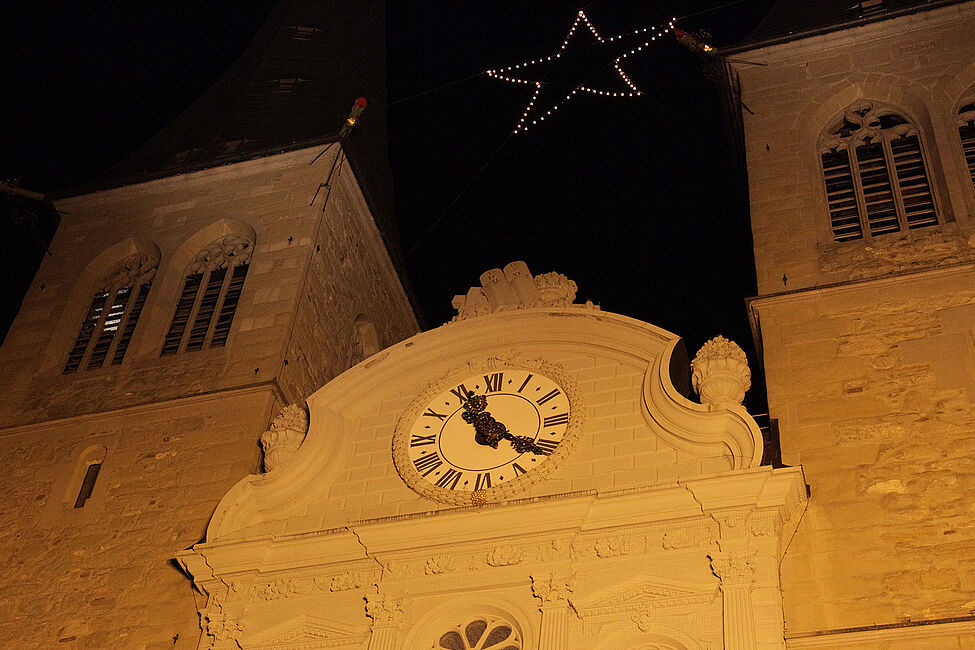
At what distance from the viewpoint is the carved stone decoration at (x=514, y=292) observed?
533 inches

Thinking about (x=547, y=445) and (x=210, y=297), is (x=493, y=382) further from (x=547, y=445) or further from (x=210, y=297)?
(x=210, y=297)

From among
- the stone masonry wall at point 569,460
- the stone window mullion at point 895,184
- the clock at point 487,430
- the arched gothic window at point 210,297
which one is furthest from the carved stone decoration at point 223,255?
the stone window mullion at point 895,184

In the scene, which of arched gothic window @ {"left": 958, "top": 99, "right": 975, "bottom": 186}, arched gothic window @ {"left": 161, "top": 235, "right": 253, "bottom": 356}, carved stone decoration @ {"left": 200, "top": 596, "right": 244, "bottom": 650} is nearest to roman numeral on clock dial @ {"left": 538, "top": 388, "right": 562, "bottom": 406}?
carved stone decoration @ {"left": 200, "top": 596, "right": 244, "bottom": 650}

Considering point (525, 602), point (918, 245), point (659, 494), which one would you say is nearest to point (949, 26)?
point (918, 245)

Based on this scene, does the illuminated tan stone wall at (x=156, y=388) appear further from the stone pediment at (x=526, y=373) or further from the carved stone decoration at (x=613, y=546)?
the carved stone decoration at (x=613, y=546)

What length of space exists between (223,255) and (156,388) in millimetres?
2426

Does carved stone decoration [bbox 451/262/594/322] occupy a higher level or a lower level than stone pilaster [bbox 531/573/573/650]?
higher

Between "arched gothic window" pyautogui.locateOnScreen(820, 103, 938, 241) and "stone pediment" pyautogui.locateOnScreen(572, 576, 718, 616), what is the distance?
16.5 ft

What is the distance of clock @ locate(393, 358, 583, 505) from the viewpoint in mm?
12125

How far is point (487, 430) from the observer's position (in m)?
12.4

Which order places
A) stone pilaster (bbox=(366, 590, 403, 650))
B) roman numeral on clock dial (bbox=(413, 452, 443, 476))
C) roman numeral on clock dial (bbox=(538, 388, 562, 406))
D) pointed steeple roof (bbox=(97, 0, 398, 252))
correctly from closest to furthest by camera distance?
stone pilaster (bbox=(366, 590, 403, 650)) → roman numeral on clock dial (bbox=(413, 452, 443, 476)) → roman numeral on clock dial (bbox=(538, 388, 562, 406)) → pointed steeple roof (bbox=(97, 0, 398, 252))

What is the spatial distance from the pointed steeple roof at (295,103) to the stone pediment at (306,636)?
769cm

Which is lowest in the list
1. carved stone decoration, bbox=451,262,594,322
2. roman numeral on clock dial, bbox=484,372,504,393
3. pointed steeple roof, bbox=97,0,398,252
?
roman numeral on clock dial, bbox=484,372,504,393

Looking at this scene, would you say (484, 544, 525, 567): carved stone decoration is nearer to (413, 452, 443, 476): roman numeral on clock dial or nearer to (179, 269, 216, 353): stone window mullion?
(413, 452, 443, 476): roman numeral on clock dial
